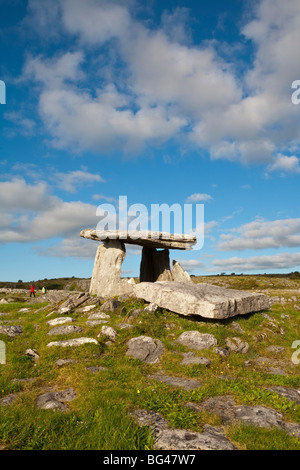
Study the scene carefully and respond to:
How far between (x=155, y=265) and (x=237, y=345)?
1447 centimetres

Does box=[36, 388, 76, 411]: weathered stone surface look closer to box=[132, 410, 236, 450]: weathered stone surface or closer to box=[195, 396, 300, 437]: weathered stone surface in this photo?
box=[132, 410, 236, 450]: weathered stone surface

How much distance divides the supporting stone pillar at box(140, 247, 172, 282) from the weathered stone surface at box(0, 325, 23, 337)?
530 inches

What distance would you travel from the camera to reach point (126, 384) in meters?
9.71

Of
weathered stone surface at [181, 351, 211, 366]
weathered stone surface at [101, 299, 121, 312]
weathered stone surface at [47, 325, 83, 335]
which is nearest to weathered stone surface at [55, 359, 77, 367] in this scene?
weathered stone surface at [47, 325, 83, 335]

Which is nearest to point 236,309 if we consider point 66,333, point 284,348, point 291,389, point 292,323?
point 284,348

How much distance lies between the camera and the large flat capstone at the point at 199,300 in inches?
631

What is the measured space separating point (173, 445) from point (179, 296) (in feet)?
34.8

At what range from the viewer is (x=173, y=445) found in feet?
20.7

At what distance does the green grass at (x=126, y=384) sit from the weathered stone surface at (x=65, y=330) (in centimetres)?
39

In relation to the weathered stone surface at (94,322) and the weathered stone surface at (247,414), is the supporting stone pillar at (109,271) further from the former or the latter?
the weathered stone surface at (247,414)

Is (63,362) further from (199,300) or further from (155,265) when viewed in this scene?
(155,265)

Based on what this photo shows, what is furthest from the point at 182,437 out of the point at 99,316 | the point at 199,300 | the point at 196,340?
the point at 99,316

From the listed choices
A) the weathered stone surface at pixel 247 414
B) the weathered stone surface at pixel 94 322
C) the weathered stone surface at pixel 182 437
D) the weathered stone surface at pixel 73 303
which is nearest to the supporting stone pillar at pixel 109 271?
the weathered stone surface at pixel 73 303

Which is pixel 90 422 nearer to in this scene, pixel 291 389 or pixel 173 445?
pixel 173 445
